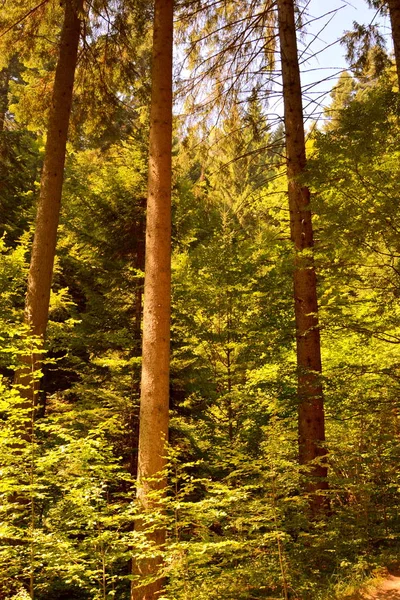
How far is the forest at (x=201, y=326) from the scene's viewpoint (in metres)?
4.93

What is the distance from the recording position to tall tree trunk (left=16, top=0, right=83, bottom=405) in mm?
7008

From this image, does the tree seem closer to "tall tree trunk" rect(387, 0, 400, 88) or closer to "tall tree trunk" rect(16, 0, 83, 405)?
"tall tree trunk" rect(387, 0, 400, 88)

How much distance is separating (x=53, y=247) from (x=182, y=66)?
5.14 metres

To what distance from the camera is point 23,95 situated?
356 inches

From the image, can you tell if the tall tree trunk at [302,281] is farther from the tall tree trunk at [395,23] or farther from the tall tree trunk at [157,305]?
the tall tree trunk at [157,305]

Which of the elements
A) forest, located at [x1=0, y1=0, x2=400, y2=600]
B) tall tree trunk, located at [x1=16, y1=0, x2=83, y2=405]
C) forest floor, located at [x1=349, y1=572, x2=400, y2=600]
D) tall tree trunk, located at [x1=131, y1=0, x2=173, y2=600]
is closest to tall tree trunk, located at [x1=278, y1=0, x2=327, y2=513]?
forest, located at [x1=0, y1=0, x2=400, y2=600]

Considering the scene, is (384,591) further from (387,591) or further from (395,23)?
(395,23)

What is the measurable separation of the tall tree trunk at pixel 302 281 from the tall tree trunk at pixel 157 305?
7.28 ft

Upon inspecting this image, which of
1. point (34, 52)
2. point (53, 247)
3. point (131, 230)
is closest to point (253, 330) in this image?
point (131, 230)

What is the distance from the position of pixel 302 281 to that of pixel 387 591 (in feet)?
14.9

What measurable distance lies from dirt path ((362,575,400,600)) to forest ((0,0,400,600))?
214 mm

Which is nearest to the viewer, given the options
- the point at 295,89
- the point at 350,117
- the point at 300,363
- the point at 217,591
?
the point at 217,591

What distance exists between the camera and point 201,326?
10594 mm

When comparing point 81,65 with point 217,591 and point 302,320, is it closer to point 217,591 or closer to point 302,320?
point 302,320
